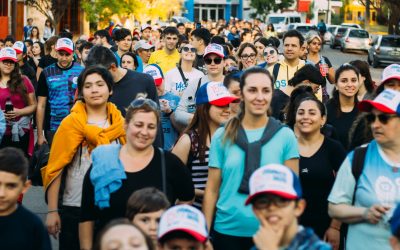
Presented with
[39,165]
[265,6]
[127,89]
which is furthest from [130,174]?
[265,6]

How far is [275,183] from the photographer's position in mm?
4586

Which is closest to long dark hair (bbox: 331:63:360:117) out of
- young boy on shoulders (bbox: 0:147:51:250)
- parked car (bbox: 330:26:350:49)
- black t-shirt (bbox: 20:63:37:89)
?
young boy on shoulders (bbox: 0:147:51:250)

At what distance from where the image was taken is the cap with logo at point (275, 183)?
4574 mm

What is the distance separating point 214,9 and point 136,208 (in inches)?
3823

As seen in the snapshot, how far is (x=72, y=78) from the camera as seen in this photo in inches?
421

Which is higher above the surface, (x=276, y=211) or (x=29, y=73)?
(x=29, y=73)

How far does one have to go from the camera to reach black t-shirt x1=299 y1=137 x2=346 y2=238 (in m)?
7.27

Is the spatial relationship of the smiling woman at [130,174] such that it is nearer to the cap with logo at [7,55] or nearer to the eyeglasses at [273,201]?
the eyeglasses at [273,201]

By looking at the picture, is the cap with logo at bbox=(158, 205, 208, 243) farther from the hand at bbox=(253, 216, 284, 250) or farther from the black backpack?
the black backpack

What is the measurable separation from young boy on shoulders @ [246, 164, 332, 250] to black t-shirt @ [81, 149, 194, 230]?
5.07 ft

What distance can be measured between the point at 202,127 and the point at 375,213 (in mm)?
1979

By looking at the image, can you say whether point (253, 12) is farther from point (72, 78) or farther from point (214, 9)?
point (72, 78)

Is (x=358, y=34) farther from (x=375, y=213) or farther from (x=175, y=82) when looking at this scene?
(x=375, y=213)

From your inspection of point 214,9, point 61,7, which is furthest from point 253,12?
point 61,7
